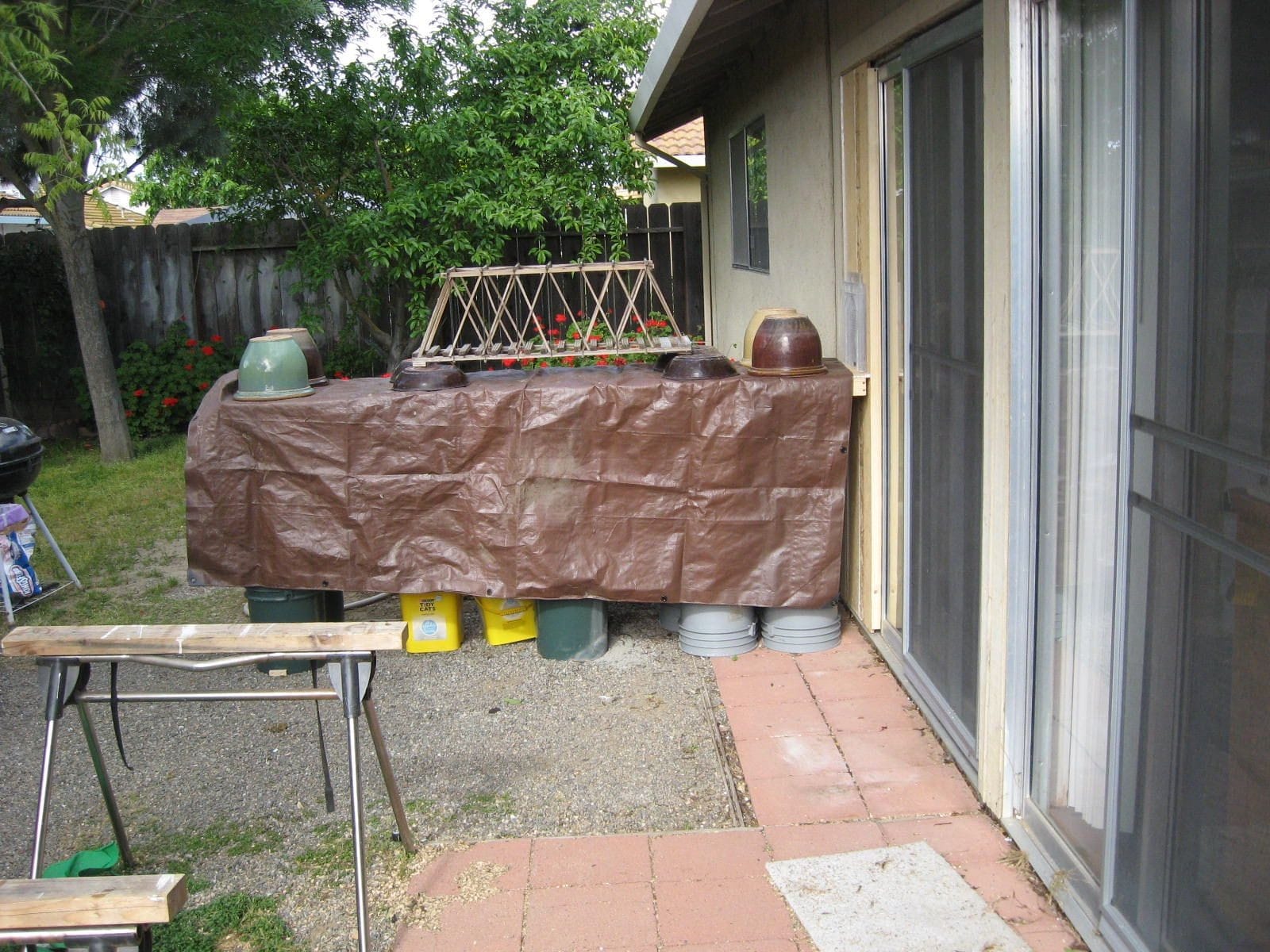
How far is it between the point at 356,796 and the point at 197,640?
0.59m

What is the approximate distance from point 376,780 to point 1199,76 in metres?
3.32

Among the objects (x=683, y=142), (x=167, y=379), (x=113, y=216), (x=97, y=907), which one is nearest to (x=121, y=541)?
(x=167, y=379)

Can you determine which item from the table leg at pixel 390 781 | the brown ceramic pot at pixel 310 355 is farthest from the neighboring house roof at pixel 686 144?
the table leg at pixel 390 781

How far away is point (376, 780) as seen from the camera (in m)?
4.14

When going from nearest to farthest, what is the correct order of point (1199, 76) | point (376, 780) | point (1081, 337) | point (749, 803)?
point (1199, 76) < point (1081, 337) < point (749, 803) < point (376, 780)

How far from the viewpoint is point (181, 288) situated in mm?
11469

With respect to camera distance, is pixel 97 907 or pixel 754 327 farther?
pixel 754 327

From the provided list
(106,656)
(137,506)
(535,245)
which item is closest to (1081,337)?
(106,656)

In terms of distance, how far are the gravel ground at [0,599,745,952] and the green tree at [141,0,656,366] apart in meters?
5.34

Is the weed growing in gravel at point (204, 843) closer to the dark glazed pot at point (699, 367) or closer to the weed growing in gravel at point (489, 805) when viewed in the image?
the weed growing in gravel at point (489, 805)

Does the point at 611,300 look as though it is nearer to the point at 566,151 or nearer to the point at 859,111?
the point at 566,151

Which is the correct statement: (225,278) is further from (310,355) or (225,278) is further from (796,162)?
(796,162)

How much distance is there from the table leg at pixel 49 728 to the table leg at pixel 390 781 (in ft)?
2.51

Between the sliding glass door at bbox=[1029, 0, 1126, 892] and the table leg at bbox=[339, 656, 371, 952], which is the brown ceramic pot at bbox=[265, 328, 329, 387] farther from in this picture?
the sliding glass door at bbox=[1029, 0, 1126, 892]
